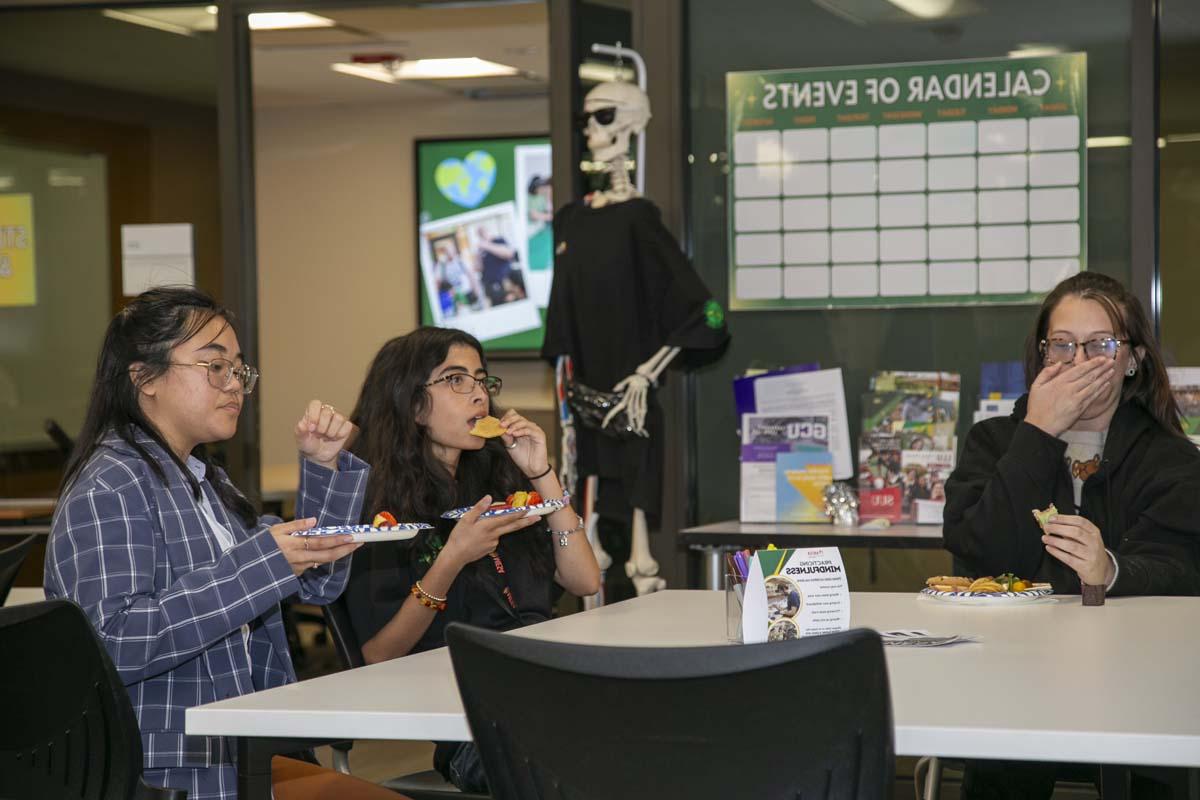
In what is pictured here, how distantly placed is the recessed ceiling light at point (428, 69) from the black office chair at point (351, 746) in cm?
589

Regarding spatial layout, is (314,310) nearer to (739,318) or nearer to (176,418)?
(739,318)

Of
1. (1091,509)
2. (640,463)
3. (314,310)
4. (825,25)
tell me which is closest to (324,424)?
(1091,509)

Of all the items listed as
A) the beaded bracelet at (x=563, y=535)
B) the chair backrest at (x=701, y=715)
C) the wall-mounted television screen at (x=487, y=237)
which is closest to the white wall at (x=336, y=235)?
the wall-mounted television screen at (x=487, y=237)

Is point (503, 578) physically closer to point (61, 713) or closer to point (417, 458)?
point (417, 458)

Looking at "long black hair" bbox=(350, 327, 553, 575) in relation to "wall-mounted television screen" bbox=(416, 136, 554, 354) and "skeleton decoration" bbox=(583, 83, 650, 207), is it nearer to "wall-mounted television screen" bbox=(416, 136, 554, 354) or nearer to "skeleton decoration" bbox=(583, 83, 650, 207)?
"skeleton decoration" bbox=(583, 83, 650, 207)

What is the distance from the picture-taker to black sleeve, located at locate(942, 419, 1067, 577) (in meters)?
2.88

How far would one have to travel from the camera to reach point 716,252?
481 cm

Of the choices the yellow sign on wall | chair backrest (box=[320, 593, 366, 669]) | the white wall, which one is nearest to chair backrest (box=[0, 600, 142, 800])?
chair backrest (box=[320, 593, 366, 669])

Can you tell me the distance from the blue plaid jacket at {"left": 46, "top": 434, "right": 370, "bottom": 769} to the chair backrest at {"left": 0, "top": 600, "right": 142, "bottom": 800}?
0.11m

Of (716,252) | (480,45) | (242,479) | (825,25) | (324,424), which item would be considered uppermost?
(480,45)

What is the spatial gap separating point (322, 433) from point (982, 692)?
1292mm

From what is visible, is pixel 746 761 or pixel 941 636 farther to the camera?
pixel 941 636

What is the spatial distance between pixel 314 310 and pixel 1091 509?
7346 millimetres

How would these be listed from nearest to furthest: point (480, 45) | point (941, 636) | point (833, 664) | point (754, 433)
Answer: point (833, 664)
point (941, 636)
point (754, 433)
point (480, 45)
